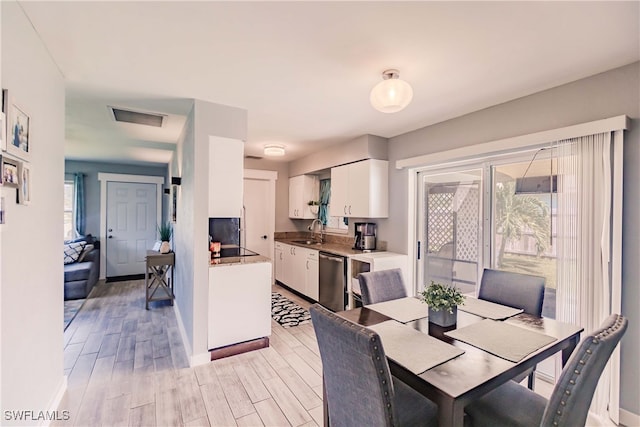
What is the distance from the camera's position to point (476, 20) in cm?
155

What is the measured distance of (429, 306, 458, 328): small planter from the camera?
1.69 meters

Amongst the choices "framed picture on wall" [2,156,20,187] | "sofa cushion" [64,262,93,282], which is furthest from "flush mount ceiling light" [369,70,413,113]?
"sofa cushion" [64,262,93,282]

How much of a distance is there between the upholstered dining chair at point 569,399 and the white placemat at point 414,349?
331mm

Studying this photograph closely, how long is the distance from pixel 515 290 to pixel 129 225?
662 cm

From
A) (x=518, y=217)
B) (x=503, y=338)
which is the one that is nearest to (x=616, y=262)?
(x=518, y=217)

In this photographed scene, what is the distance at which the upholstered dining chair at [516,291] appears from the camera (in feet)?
6.57

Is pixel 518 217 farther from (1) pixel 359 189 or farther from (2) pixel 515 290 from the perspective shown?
(1) pixel 359 189

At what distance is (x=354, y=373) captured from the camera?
3.97 ft

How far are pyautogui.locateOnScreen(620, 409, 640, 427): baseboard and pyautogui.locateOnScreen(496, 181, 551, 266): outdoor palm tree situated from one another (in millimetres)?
1162

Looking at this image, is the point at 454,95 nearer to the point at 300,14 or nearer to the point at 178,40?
the point at 300,14

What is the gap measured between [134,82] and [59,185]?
0.95 metres

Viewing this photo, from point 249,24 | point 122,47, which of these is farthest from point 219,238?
point 249,24

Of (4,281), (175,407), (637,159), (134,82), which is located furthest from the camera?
(134,82)

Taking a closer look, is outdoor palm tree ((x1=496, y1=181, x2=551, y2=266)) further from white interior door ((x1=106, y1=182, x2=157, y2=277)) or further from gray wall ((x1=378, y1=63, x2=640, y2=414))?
white interior door ((x1=106, y1=182, x2=157, y2=277))
